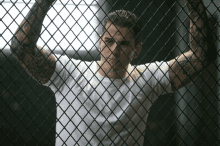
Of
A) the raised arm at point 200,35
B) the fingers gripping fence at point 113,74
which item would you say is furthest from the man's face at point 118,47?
the raised arm at point 200,35

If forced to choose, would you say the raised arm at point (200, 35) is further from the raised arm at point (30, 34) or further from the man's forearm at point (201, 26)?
the raised arm at point (30, 34)

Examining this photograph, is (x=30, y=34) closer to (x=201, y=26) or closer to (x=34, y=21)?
(x=34, y=21)

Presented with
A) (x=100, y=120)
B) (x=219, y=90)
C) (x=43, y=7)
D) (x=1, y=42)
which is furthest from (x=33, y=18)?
(x=1, y=42)

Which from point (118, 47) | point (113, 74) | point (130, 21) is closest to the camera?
point (118, 47)

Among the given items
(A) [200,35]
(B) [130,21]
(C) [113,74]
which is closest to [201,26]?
(A) [200,35]

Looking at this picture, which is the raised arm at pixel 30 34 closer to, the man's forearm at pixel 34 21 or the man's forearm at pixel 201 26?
the man's forearm at pixel 34 21

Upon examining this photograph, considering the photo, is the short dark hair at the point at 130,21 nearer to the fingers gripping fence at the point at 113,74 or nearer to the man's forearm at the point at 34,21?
the fingers gripping fence at the point at 113,74

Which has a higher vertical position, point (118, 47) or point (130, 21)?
point (130, 21)

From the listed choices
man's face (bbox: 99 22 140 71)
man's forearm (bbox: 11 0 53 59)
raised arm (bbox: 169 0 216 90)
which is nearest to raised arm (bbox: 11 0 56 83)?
man's forearm (bbox: 11 0 53 59)

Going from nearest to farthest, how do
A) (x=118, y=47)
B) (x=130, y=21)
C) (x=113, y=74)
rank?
(x=118, y=47), (x=130, y=21), (x=113, y=74)

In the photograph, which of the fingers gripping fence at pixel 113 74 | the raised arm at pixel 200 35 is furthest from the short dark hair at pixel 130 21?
the raised arm at pixel 200 35

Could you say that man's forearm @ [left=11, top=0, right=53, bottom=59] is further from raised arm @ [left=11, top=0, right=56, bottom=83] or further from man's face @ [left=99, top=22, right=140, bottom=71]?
man's face @ [left=99, top=22, right=140, bottom=71]

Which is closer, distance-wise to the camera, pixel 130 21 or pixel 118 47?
pixel 118 47

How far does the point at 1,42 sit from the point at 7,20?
5.0 inches
